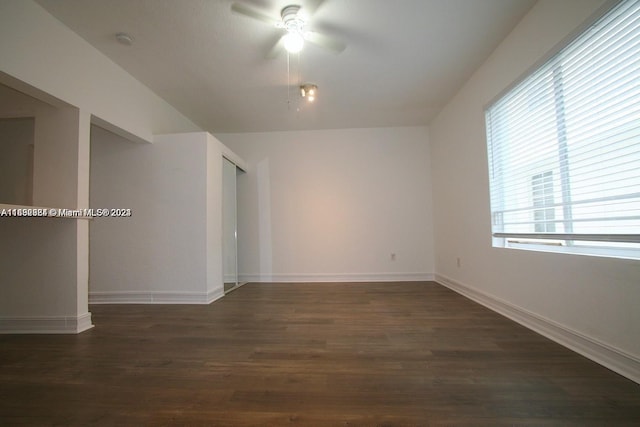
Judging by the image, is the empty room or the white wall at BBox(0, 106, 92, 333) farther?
the white wall at BBox(0, 106, 92, 333)

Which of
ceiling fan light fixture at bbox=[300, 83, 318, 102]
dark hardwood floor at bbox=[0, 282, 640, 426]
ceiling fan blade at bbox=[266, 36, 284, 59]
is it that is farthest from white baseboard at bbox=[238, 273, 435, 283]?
ceiling fan blade at bbox=[266, 36, 284, 59]

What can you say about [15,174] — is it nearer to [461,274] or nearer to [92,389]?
[92,389]

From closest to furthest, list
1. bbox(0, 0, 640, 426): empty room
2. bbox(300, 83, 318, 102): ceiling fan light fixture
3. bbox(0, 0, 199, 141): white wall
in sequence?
bbox(0, 0, 640, 426): empty room, bbox(0, 0, 199, 141): white wall, bbox(300, 83, 318, 102): ceiling fan light fixture

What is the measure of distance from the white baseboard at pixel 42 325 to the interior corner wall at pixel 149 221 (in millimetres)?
925

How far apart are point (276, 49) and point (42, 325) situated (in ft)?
10.7

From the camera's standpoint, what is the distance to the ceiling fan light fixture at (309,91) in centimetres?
317

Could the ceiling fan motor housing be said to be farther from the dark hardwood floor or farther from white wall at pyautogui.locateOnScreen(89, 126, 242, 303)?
the dark hardwood floor

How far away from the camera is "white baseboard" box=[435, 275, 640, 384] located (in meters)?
1.46

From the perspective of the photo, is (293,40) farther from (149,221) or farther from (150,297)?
(150,297)

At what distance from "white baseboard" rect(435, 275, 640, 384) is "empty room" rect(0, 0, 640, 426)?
1cm

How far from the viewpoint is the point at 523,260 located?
2281mm

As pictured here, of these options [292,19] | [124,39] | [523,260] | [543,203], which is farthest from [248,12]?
[523,260]

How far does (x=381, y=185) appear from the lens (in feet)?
15.0

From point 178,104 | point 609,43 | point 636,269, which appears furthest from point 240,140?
point 636,269
